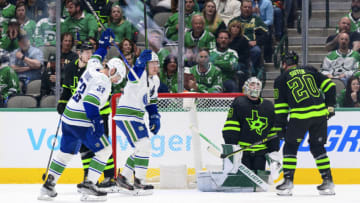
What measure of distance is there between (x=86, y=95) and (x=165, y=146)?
203 centimetres

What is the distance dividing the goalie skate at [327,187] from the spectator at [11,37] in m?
3.89

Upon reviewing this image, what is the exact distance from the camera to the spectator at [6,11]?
8758 mm

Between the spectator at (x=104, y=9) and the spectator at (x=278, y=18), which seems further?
the spectator at (x=104, y=9)

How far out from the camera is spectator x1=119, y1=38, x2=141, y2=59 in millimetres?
8703

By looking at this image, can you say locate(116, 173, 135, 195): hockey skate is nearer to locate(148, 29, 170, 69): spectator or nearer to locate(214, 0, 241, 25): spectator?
locate(148, 29, 170, 69): spectator

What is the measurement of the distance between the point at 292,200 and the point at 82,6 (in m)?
3.76

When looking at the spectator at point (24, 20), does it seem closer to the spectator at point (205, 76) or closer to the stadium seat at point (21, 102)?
the stadium seat at point (21, 102)

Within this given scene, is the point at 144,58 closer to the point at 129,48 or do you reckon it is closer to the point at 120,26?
the point at 129,48

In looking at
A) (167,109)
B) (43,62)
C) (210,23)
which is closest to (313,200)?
(167,109)

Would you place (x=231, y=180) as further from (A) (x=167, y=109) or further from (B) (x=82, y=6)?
(B) (x=82, y=6)

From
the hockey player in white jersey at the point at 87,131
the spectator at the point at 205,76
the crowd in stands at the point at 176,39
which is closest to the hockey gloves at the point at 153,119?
the hockey player in white jersey at the point at 87,131

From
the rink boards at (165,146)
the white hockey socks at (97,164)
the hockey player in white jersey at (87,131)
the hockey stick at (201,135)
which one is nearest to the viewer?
the hockey player in white jersey at (87,131)

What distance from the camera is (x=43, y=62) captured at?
28.3 ft

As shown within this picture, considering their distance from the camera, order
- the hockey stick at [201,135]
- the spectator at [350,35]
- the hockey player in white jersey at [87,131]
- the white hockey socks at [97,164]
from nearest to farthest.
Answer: the hockey player in white jersey at [87,131]
the white hockey socks at [97,164]
the hockey stick at [201,135]
the spectator at [350,35]
